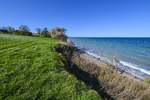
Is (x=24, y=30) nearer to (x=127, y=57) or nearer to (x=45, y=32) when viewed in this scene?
(x=45, y=32)

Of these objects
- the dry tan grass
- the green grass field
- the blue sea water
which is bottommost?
the blue sea water

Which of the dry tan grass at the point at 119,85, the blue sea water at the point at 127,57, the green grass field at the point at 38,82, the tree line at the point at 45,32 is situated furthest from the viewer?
the tree line at the point at 45,32

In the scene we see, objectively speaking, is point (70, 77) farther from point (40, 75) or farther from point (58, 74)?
point (40, 75)

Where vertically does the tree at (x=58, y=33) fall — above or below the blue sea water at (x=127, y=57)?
above

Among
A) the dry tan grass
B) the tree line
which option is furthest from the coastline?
the tree line

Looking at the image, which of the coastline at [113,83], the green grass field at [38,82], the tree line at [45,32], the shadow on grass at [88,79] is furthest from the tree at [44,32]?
the green grass field at [38,82]

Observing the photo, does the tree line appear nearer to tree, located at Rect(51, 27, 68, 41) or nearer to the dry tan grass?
tree, located at Rect(51, 27, 68, 41)

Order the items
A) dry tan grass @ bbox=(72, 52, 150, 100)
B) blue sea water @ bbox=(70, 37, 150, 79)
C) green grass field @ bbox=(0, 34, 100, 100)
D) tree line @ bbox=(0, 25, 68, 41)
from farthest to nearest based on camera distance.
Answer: tree line @ bbox=(0, 25, 68, 41), blue sea water @ bbox=(70, 37, 150, 79), dry tan grass @ bbox=(72, 52, 150, 100), green grass field @ bbox=(0, 34, 100, 100)

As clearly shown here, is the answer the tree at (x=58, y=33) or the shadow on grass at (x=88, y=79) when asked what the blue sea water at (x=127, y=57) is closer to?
the tree at (x=58, y=33)

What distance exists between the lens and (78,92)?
7258mm

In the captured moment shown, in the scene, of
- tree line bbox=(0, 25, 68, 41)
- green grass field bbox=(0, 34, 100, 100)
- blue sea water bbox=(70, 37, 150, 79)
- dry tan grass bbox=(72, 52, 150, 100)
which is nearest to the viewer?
green grass field bbox=(0, 34, 100, 100)

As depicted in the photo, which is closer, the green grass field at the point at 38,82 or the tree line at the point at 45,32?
the green grass field at the point at 38,82

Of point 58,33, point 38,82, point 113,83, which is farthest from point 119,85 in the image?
point 58,33

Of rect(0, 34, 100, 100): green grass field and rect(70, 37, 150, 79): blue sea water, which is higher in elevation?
rect(0, 34, 100, 100): green grass field
